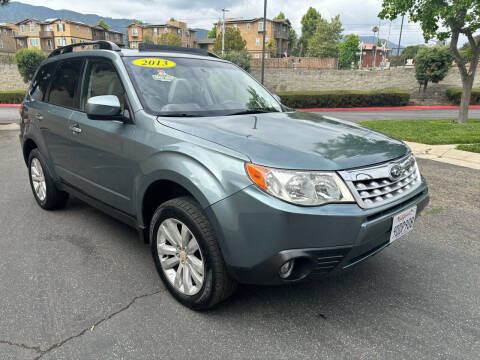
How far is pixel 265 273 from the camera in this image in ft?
7.00

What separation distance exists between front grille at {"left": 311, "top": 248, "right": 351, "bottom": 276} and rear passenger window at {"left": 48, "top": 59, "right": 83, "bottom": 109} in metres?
2.76

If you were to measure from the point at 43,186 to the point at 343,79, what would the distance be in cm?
3428

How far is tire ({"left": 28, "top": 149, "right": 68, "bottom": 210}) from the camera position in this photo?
13.9 ft

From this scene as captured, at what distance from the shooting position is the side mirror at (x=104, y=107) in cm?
277

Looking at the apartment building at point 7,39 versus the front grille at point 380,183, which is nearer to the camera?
the front grille at point 380,183

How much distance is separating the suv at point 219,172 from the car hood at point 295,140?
0.03ft

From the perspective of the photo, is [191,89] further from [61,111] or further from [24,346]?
[24,346]

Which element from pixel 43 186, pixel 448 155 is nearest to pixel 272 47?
pixel 448 155

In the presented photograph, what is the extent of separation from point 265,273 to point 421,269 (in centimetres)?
176

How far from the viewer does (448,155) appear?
24.7ft

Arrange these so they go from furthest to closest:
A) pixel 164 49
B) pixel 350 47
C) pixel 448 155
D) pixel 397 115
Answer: pixel 350 47
pixel 397 115
pixel 448 155
pixel 164 49

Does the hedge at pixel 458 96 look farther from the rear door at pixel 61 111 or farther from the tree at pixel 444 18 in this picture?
the rear door at pixel 61 111

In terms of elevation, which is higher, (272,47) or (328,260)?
(272,47)

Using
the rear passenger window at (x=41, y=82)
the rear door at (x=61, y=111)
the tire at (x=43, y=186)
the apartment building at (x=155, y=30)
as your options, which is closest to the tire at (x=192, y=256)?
the rear door at (x=61, y=111)
